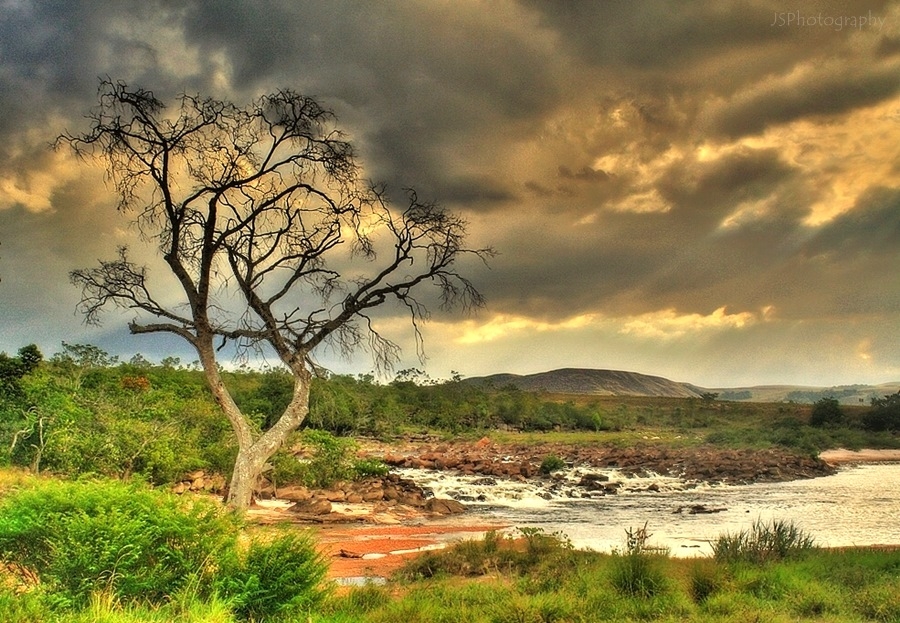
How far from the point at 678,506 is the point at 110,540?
1007 inches

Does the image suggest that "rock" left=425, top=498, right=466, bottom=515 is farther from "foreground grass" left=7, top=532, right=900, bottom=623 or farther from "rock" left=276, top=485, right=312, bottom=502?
"foreground grass" left=7, top=532, right=900, bottom=623

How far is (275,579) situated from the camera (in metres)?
8.35

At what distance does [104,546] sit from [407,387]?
78.0 meters

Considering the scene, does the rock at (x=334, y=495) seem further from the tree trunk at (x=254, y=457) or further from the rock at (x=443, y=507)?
the tree trunk at (x=254, y=457)

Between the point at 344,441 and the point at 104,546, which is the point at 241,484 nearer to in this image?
the point at 104,546

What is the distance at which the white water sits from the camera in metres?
21.2

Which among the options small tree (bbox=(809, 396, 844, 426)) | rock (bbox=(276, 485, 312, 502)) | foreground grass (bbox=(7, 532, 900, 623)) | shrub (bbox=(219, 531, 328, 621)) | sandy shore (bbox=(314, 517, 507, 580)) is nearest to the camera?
foreground grass (bbox=(7, 532, 900, 623))

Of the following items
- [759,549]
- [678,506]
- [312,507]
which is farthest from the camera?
[678,506]

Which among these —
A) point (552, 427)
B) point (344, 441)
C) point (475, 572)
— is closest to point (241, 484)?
point (475, 572)

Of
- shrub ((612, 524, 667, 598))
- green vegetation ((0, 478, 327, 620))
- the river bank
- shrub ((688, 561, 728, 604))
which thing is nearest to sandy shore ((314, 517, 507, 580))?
the river bank

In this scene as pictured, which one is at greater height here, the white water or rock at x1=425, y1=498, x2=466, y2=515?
rock at x1=425, y1=498, x2=466, y2=515

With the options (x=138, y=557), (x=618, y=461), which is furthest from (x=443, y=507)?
(x=618, y=461)

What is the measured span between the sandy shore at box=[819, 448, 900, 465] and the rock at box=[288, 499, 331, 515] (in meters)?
43.9

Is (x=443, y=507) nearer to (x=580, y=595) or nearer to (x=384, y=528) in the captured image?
(x=384, y=528)
